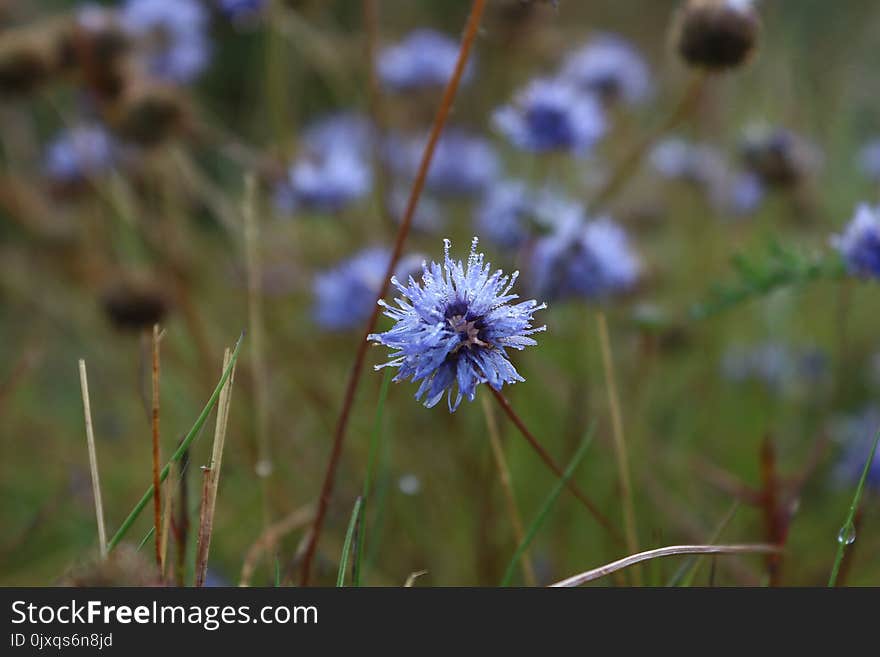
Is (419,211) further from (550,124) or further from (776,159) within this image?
(776,159)

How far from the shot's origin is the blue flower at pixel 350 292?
1174 mm

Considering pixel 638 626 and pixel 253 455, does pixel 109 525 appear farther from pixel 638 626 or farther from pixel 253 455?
pixel 638 626

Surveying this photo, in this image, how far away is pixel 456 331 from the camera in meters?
0.55

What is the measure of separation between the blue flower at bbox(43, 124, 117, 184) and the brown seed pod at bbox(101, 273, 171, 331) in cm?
35

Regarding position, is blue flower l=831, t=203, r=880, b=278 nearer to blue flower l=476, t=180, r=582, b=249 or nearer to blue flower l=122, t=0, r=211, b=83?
blue flower l=476, t=180, r=582, b=249

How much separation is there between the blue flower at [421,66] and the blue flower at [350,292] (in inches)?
21.5

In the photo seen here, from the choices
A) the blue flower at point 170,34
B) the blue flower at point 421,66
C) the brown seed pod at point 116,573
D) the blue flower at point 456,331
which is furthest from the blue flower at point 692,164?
the brown seed pod at point 116,573

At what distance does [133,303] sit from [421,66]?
30.7 inches

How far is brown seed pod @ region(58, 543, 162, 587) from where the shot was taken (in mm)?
464

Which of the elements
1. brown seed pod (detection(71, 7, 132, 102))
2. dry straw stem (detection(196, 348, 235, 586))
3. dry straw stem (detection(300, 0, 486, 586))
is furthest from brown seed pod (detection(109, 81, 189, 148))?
dry straw stem (detection(196, 348, 235, 586))

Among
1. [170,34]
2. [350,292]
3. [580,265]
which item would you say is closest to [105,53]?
[170,34]

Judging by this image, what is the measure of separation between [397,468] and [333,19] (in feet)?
6.76

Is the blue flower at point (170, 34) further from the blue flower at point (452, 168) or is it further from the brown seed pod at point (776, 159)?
the brown seed pod at point (776, 159)

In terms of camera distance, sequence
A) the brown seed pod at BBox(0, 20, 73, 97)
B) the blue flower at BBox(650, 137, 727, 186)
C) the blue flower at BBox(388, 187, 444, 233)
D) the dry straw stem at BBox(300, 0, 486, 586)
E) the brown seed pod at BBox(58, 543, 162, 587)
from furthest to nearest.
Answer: the blue flower at BBox(650, 137, 727, 186)
the blue flower at BBox(388, 187, 444, 233)
the brown seed pod at BBox(0, 20, 73, 97)
the dry straw stem at BBox(300, 0, 486, 586)
the brown seed pod at BBox(58, 543, 162, 587)
